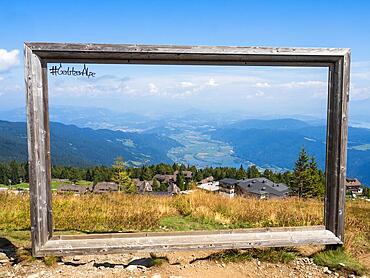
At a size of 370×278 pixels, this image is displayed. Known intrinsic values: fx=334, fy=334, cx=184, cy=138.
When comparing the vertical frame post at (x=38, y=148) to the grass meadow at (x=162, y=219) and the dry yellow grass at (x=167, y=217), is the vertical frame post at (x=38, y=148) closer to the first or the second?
the grass meadow at (x=162, y=219)

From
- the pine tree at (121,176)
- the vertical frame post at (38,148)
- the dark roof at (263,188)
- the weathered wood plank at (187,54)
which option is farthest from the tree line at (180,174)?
the vertical frame post at (38,148)

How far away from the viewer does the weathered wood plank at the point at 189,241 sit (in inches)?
186

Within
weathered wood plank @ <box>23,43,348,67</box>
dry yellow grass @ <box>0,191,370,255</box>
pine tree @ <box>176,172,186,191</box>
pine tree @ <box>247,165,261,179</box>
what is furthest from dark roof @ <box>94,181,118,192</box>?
pine tree @ <box>247,165,261,179</box>

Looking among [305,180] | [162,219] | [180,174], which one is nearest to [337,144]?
[162,219]

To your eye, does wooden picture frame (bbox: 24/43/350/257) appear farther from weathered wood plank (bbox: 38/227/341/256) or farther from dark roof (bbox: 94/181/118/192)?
dark roof (bbox: 94/181/118/192)

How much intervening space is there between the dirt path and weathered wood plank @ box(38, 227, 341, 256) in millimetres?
211

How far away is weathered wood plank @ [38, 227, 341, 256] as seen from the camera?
4.73 metres

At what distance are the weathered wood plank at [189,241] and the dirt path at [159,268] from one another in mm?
211

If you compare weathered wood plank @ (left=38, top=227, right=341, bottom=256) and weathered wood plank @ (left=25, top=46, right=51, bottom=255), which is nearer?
weathered wood plank @ (left=25, top=46, right=51, bottom=255)

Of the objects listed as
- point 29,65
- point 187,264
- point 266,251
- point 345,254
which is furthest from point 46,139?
point 345,254

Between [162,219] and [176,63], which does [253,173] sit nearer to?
[162,219]

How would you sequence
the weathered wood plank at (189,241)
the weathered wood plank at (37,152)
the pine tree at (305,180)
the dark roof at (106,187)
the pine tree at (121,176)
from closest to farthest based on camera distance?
the weathered wood plank at (37,152), the weathered wood plank at (189,241), the pine tree at (121,176), the dark roof at (106,187), the pine tree at (305,180)

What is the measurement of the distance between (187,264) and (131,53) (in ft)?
10.1

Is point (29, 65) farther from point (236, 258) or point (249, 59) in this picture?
point (236, 258)
